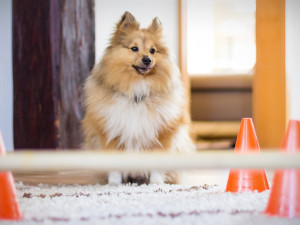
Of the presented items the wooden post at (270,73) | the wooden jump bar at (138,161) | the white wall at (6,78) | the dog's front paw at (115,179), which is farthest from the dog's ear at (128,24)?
the wooden post at (270,73)

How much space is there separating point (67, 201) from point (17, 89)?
1.47 metres

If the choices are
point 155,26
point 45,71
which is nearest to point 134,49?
point 155,26

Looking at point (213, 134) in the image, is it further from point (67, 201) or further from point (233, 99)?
point (67, 201)

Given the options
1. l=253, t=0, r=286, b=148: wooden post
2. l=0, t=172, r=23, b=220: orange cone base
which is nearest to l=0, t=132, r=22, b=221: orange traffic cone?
l=0, t=172, r=23, b=220: orange cone base

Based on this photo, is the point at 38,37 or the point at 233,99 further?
the point at 233,99

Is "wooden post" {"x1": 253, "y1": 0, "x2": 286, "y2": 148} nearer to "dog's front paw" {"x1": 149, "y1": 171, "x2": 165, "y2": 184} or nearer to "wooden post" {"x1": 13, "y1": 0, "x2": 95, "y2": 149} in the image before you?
"dog's front paw" {"x1": 149, "y1": 171, "x2": 165, "y2": 184}

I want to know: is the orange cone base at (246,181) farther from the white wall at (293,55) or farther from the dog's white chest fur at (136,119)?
the white wall at (293,55)

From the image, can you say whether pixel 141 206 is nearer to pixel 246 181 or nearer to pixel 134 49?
pixel 246 181

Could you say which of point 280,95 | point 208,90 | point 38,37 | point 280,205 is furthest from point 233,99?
point 280,205

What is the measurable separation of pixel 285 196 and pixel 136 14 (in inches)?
99.0

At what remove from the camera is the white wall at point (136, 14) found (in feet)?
10.5

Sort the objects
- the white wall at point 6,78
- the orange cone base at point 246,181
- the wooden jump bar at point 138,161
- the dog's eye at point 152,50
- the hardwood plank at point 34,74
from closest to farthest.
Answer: the wooden jump bar at point 138,161 < the orange cone base at point 246,181 < the dog's eye at point 152,50 < the hardwood plank at point 34,74 < the white wall at point 6,78

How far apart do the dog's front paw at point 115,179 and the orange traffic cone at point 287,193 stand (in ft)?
3.30

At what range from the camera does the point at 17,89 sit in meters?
2.64
